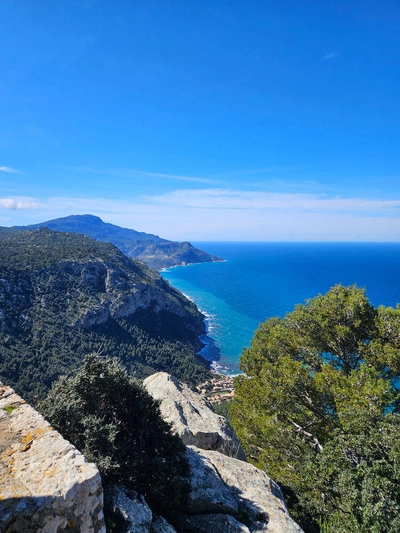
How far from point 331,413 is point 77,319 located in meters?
96.3

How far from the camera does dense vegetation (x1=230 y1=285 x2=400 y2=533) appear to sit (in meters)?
8.26

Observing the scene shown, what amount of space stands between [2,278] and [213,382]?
7398 centimetres

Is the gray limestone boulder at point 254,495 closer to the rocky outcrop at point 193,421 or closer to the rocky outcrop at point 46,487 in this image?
the rocky outcrop at point 193,421

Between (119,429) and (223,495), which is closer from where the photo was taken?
(119,429)

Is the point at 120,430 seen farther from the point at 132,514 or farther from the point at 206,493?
the point at 206,493

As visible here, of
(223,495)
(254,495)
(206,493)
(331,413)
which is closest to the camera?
(206,493)

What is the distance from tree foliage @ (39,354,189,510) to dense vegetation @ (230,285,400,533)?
5165mm

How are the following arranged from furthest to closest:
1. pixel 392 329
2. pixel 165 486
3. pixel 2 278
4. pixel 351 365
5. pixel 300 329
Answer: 1. pixel 2 278
2. pixel 300 329
3. pixel 351 365
4. pixel 392 329
5. pixel 165 486

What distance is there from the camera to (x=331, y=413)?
43.8ft

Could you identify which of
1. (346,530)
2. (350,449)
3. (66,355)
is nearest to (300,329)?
(350,449)

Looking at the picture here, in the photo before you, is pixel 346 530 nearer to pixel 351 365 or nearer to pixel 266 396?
pixel 266 396

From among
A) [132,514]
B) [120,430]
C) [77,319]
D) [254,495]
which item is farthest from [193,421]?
[77,319]

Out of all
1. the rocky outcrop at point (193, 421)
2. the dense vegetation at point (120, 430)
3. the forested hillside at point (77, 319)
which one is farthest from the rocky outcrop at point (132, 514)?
the forested hillside at point (77, 319)

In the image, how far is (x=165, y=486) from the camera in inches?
274
